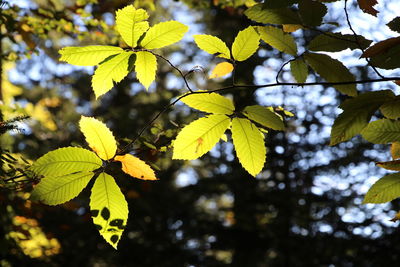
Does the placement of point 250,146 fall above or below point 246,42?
below

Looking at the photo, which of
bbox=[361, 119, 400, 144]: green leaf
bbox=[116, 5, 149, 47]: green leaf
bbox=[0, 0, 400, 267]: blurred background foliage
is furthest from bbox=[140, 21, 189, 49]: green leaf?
bbox=[0, 0, 400, 267]: blurred background foliage

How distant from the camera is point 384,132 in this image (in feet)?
2.35

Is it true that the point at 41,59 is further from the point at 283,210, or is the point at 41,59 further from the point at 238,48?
the point at 238,48

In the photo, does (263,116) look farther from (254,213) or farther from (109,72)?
(254,213)

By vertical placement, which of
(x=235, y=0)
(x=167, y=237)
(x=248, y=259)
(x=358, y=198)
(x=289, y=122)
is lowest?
(x=167, y=237)

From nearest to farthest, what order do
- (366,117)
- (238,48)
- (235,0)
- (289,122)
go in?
(366,117), (238,48), (235,0), (289,122)

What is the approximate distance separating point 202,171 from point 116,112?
207cm

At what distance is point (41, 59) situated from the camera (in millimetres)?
7641

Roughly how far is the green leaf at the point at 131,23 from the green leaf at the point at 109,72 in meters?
0.04

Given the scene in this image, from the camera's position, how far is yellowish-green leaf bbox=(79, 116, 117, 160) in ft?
2.29

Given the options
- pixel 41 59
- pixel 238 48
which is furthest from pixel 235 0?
pixel 41 59

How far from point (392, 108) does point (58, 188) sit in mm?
706

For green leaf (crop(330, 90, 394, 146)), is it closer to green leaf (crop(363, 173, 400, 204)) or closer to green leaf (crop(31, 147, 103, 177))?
green leaf (crop(363, 173, 400, 204))

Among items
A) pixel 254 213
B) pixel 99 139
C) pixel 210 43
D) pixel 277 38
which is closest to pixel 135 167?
pixel 99 139
